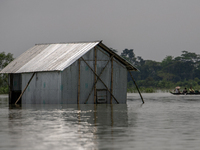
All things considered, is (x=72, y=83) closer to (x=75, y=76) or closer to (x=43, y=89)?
(x=75, y=76)

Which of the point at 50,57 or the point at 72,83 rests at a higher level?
the point at 50,57

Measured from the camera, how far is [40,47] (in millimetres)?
43188

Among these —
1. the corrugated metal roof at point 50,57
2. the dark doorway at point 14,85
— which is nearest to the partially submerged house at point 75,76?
the corrugated metal roof at point 50,57

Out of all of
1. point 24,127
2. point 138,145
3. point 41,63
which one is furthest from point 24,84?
point 138,145

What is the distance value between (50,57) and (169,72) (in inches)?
3612

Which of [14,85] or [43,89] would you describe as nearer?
[43,89]

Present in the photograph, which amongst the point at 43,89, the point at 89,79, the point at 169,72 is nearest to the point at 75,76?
the point at 89,79

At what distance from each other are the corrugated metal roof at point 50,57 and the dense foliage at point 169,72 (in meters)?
72.1

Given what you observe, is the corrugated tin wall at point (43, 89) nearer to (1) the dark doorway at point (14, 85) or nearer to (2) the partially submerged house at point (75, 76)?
(2) the partially submerged house at point (75, 76)

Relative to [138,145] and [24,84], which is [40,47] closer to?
[24,84]

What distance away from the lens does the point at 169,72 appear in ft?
417

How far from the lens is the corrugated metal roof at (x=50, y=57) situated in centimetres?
3594

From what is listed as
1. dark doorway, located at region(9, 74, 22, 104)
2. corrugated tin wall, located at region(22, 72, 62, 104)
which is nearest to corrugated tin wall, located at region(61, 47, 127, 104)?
corrugated tin wall, located at region(22, 72, 62, 104)

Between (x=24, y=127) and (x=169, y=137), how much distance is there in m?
5.69
